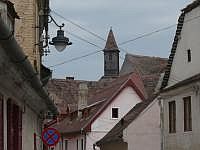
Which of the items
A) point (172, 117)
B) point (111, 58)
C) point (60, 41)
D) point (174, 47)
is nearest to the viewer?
point (60, 41)

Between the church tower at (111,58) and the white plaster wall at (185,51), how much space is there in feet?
216

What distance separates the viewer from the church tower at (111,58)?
9638cm

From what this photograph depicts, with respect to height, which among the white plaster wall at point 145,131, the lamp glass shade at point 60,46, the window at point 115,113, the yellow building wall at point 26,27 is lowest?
the white plaster wall at point 145,131

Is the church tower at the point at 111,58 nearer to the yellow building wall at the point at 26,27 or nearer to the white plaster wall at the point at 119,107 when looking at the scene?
the white plaster wall at the point at 119,107

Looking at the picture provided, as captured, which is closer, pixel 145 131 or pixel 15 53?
pixel 15 53

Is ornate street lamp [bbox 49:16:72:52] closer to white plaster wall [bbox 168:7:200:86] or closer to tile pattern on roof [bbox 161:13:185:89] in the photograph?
white plaster wall [bbox 168:7:200:86]

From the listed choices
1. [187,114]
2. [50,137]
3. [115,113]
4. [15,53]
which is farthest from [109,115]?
[15,53]

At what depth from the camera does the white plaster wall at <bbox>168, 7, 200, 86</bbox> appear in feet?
87.4

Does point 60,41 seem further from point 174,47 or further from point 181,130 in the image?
point 174,47

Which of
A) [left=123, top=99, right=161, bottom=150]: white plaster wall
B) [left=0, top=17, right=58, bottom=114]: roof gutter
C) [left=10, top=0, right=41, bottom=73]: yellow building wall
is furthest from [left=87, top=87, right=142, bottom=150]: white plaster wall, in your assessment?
[left=0, top=17, right=58, bottom=114]: roof gutter

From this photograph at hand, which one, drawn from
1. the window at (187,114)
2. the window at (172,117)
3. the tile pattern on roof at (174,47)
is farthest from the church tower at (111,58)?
the window at (187,114)

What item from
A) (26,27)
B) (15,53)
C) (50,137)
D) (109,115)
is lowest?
(50,137)

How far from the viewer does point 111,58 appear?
9925 centimetres

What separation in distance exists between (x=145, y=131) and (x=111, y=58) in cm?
6278
